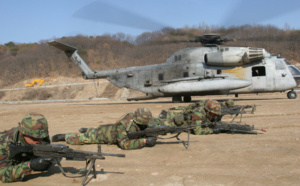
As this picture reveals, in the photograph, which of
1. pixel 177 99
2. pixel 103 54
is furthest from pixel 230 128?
pixel 103 54

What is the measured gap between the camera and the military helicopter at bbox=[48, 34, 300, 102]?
13039 millimetres

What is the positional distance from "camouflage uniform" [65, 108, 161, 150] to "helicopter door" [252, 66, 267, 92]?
10.0m

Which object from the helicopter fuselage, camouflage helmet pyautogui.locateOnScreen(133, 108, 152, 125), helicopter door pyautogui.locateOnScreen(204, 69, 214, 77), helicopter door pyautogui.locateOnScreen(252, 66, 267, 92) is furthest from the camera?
helicopter door pyautogui.locateOnScreen(204, 69, 214, 77)

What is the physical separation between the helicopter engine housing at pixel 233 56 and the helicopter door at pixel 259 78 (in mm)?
563

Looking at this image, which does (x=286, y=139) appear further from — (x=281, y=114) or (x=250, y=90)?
(x=250, y=90)

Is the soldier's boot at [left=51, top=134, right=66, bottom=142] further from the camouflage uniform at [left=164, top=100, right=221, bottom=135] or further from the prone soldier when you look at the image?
the camouflage uniform at [left=164, top=100, right=221, bottom=135]

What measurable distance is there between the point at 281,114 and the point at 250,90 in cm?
468

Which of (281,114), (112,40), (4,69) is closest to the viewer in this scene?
(281,114)

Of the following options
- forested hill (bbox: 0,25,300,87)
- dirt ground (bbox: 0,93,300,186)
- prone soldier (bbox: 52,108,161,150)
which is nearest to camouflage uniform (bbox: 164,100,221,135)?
dirt ground (bbox: 0,93,300,186)

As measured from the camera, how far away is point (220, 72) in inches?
535

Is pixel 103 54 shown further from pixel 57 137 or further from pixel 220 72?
pixel 57 137

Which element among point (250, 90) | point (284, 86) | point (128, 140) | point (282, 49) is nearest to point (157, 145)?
point (128, 140)

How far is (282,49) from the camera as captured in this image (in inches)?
1299

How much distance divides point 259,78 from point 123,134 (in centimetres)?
1042
